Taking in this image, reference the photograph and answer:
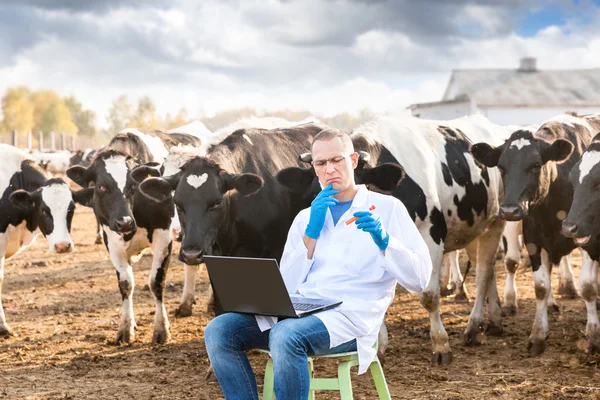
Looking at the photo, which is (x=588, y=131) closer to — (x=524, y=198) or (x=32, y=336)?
(x=524, y=198)

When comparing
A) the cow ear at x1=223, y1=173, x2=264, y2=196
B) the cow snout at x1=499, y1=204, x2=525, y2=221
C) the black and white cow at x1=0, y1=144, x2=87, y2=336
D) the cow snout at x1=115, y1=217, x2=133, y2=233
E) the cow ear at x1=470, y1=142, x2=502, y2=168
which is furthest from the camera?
the black and white cow at x1=0, y1=144, x2=87, y2=336

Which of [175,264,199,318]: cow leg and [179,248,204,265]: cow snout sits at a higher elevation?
[179,248,204,265]: cow snout

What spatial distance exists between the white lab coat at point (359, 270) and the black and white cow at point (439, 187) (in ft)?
6.04

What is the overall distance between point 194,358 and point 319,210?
12.0 ft

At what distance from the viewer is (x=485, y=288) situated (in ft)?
26.6

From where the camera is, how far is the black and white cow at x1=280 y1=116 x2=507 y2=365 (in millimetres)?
6871

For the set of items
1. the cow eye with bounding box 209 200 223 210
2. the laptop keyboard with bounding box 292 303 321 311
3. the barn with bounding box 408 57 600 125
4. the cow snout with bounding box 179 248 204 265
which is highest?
the barn with bounding box 408 57 600 125

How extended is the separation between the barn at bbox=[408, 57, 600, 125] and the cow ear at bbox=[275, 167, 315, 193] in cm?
3916

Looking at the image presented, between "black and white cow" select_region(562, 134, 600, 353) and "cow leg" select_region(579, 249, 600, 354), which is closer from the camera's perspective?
"black and white cow" select_region(562, 134, 600, 353)

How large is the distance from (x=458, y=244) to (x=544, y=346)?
1334mm

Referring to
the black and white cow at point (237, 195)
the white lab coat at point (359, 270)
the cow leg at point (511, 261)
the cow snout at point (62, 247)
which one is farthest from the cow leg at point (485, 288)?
the cow snout at point (62, 247)

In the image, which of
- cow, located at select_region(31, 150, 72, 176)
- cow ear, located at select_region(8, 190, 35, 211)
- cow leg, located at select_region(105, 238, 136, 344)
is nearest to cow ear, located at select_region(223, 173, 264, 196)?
cow leg, located at select_region(105, 238, 136, 344)

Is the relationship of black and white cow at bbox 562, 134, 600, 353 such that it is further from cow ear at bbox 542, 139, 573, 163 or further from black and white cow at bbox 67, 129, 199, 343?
black and white cow at bbox 67, 129, 199, 343

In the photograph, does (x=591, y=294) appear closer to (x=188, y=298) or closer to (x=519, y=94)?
(x=188, y=298)
